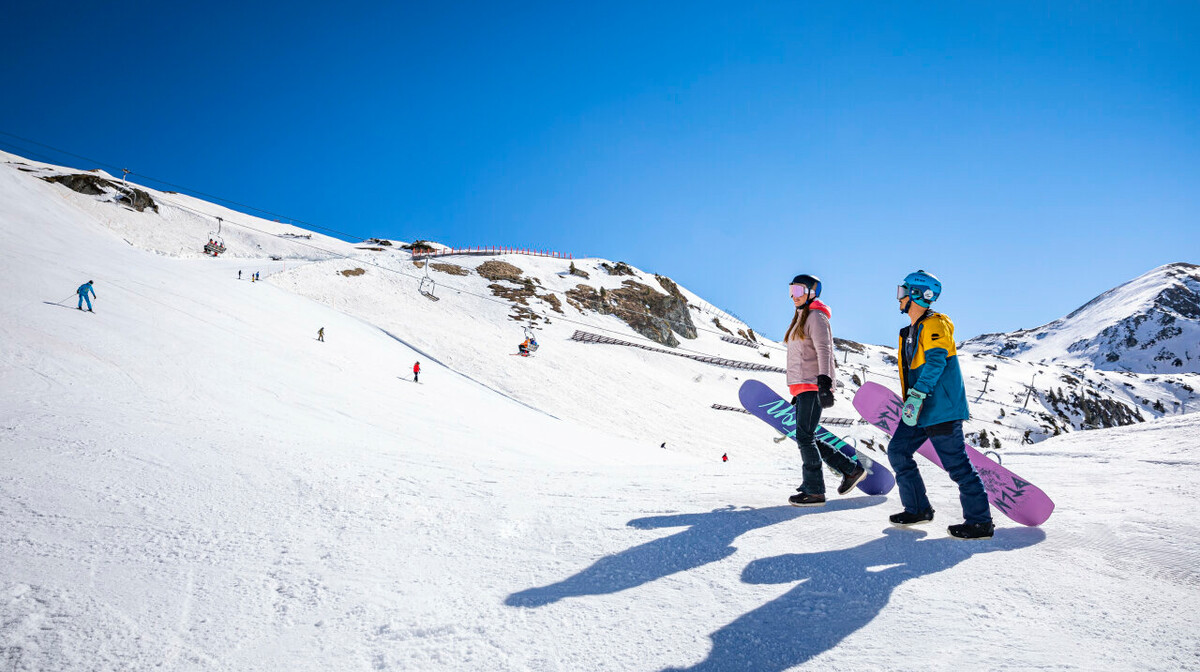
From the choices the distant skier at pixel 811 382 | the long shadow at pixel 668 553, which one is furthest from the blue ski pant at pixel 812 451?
the long shadow at pixel 668 553

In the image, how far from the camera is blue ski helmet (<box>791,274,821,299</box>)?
5.18 m

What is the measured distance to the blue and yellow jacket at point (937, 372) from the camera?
165 inches

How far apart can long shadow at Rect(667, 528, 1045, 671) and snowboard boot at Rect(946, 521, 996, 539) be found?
5cm

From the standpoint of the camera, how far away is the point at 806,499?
4727mm

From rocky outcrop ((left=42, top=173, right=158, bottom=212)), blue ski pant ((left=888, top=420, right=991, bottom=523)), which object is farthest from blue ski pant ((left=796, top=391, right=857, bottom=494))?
rocky outcrop ((left=42, top=173, right=158, bottom=212))

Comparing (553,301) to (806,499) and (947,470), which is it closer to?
(806,499)

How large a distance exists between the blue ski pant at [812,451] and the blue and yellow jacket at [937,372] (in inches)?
31.7

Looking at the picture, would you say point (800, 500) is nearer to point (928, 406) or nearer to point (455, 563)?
point (928, 406)

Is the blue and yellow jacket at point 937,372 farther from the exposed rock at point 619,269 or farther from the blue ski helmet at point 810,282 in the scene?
the exposed rock at point 619,269

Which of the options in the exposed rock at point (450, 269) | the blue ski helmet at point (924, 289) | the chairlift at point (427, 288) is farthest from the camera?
the exposed rock at point (450, 269)

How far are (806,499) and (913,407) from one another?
1.21 metres

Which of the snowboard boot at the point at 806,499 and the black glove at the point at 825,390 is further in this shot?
the black glove at the point at 825,390

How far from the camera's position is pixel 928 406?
14.1 ft

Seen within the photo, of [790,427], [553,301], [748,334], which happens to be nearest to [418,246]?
[553,301]
